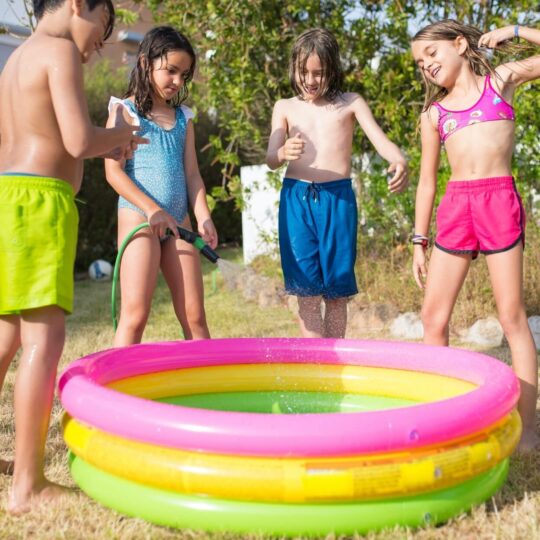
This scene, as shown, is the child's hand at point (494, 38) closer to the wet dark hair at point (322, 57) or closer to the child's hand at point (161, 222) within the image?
the wet dark hair at point (322, 57)

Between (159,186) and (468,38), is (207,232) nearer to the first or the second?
(159,186)

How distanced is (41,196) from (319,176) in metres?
1.69

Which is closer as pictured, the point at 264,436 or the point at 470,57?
the point at 264,436

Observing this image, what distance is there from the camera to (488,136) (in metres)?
3.19

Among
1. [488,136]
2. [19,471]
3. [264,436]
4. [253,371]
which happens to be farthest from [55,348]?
[488,136]

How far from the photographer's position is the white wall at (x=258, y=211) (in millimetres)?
8273

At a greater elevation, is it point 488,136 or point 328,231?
point 488,136

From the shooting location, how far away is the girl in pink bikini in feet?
10.3

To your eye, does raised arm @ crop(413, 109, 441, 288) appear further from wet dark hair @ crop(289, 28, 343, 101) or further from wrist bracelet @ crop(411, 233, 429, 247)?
wet dark hair @ crop(289, 28, 343, 101)

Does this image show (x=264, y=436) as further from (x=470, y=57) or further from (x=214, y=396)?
(x=470, y=57)

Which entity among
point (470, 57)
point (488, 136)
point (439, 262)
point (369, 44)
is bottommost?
point (439, 262)

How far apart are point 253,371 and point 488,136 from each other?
4.53 ft

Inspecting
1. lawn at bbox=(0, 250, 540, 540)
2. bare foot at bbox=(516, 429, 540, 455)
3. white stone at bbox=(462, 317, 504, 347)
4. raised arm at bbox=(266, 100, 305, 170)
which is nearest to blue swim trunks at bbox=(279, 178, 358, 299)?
raised arm at bbox=(266, 100, 305, 170)

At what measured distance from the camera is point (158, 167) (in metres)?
3.58
